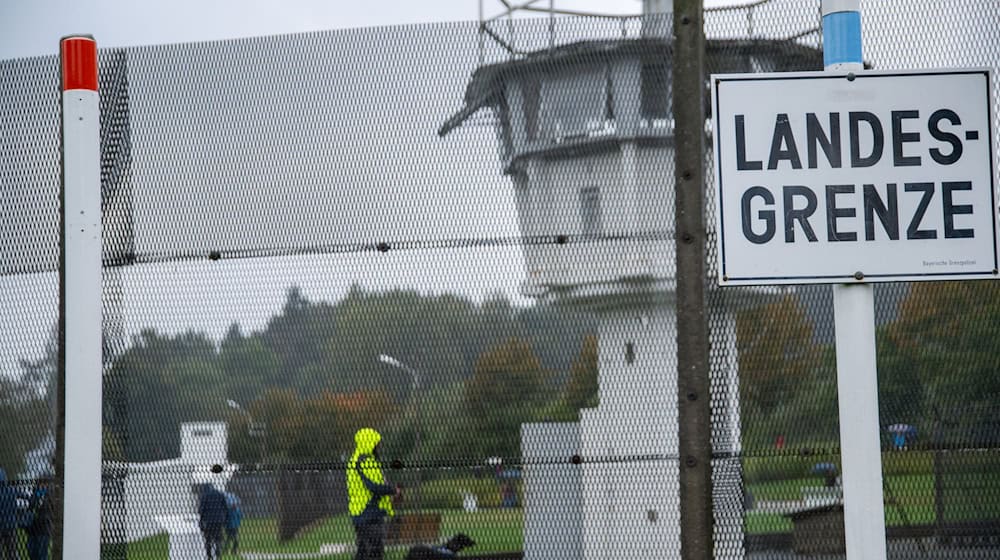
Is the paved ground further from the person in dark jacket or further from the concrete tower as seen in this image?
the person in dark jacket

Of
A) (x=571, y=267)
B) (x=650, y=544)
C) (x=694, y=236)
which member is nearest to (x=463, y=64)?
(x=571, y=267)

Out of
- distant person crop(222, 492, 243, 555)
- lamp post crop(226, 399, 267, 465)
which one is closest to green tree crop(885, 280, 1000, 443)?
lamp post crop(226, 399, 267, 465)

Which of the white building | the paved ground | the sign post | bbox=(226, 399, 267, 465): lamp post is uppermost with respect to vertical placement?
the sign post

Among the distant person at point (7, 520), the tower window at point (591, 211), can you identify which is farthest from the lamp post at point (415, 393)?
the distant person at point (7, 520)

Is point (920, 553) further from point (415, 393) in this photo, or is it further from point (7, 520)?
point (7, 520)

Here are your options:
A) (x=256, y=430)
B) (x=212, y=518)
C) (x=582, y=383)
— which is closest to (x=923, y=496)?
(x=582, y=383)

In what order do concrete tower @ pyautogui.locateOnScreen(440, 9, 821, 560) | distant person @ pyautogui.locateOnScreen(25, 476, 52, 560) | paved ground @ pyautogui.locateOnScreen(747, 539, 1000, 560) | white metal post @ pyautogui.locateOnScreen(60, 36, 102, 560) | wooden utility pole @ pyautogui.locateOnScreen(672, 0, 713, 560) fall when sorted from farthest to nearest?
distant person @ pyautogui.locateOnScreen(25, 476, 52, 560)
concrete tower @ pyautogui.locateOnScreen(440, 9, 821, 560)
paved ground @ pyautogui.locateOnScreen(747, 539, 1000, 560)
wooden utility pole @ pyautogui.locateOnScreen(672, 0, 713, 560)
white metal post @ pyautogui.locateOnScreen(60, 36, 102, 560)

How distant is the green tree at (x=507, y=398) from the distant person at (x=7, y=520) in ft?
6.78

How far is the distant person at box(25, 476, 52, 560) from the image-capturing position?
4910mm

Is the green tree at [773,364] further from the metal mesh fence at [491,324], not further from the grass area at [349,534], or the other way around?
the grass area at [349,534]

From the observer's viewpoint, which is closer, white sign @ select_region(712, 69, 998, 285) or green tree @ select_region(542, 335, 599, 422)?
white sign @ select_region(712, 69, 998, 285)

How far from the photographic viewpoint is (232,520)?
4.64 metres

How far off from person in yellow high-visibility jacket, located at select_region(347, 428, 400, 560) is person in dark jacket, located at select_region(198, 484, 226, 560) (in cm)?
55

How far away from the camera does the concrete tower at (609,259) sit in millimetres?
4551
